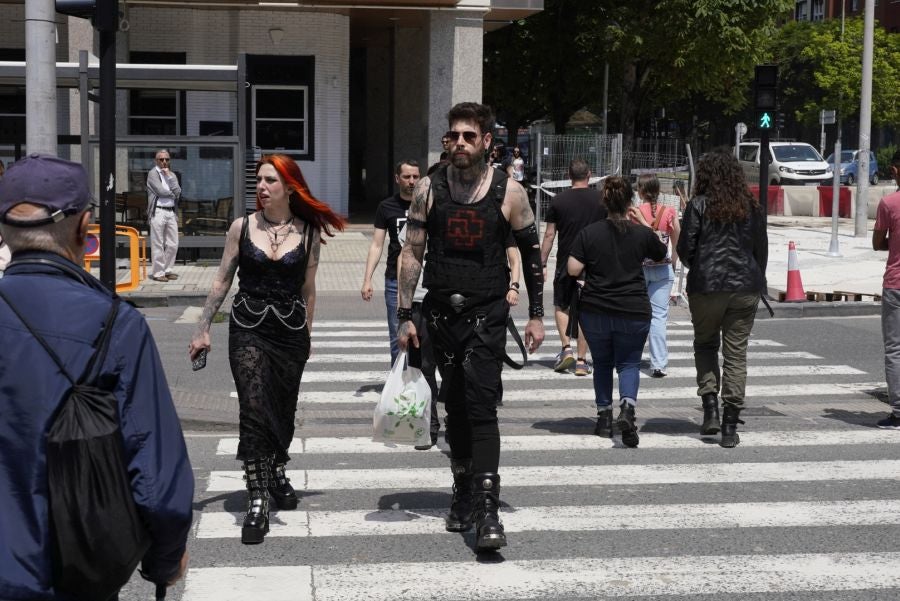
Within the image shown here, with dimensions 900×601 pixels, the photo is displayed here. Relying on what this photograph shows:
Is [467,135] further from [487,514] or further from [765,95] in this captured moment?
[765,95]

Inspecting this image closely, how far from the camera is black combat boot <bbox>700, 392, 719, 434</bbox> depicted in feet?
28.1

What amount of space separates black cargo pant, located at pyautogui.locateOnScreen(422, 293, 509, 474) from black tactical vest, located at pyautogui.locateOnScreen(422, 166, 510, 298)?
9cm

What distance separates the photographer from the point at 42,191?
2932 millimetres

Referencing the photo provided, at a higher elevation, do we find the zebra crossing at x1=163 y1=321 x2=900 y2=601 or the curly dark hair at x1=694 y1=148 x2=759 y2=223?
the curly dark hair at x1=694 y1=148 x2=759 y2=223

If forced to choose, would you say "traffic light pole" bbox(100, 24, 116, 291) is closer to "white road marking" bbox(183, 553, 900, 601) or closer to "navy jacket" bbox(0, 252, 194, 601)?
"white road marking" bbox(183, 553, 900, 601)

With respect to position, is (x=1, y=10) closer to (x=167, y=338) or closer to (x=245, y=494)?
(x=167, y=338)

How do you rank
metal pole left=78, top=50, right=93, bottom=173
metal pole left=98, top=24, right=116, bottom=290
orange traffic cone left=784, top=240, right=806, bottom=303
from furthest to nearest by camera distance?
1. metal pole left=78, top=50, right=93, bottom=173
2. orange traffic cone left=784, top=240, right=806, bottom=303
3. metal pole left=98, top=24, right=116, bottom=290

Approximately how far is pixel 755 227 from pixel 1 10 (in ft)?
74.2

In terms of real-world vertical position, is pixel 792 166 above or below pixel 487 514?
above

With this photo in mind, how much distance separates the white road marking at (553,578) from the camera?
208 inches

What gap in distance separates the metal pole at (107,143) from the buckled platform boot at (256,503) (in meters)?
3.34

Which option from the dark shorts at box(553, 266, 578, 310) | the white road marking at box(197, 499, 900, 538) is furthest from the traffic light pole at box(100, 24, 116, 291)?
the white road marking at box(197, 499, 900, 538)

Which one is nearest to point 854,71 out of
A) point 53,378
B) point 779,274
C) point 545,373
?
point 779,274

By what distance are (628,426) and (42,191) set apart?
584 cm
